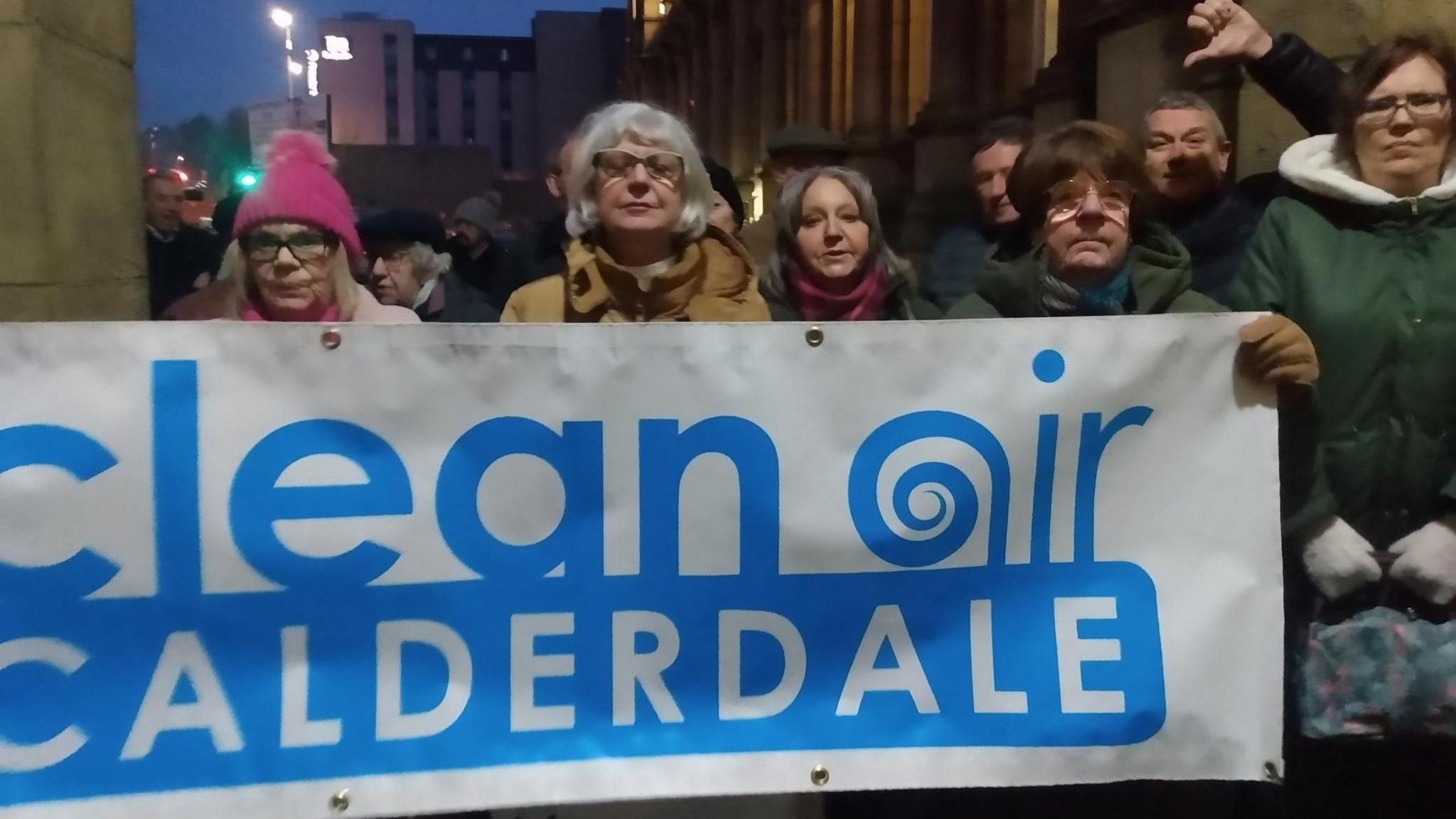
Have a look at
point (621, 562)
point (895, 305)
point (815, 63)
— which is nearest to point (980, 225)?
point (895, 305)

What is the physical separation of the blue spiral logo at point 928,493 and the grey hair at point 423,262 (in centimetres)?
233

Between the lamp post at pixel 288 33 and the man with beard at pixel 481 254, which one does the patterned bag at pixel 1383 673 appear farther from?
the lamp post at pixel 288 33

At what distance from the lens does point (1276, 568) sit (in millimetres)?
2463

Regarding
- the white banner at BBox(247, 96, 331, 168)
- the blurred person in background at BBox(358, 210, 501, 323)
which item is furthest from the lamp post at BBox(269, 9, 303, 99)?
the blurred person in background at BBox(358, 210, 501, 323)

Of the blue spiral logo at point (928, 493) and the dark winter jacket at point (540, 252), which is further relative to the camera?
the dark winter jacket at point (540, 252)

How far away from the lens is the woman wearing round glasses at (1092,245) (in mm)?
2527

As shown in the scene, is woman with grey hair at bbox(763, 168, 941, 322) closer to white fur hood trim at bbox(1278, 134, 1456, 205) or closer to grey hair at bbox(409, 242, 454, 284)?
white fur hood trim at bbox(1278, 134, 1456, 205)

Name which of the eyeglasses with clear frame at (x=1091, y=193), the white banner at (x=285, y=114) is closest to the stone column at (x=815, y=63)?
the white banner at (x=285, y=114)

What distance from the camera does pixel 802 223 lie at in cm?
287

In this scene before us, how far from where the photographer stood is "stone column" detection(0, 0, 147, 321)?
2684 millimetres

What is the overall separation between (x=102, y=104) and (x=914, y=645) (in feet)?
7.47

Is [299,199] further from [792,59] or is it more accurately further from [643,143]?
[792,59]

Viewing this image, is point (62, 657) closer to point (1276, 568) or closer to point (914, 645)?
point (914, 645)

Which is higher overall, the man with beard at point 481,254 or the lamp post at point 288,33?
the lamp post at point 288,33
